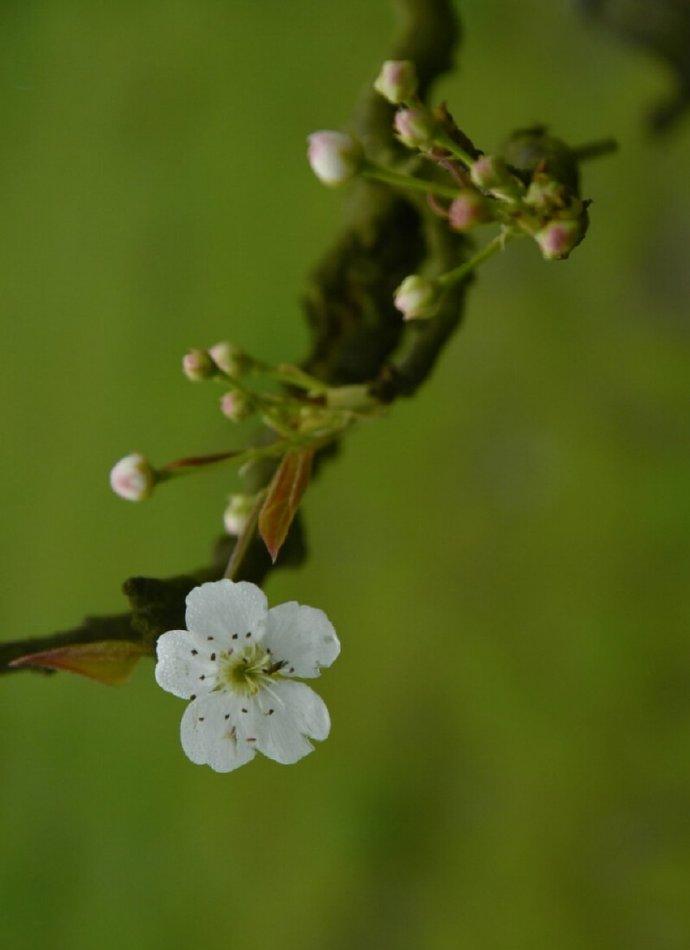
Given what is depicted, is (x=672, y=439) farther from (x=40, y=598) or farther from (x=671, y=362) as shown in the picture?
(x=40, y=598)

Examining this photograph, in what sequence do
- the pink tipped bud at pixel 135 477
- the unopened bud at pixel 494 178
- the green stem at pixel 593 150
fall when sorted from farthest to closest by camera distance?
1. the green stem at pixel 593 150
2. the pink tipped bud at pixel 135 477
3. the unopened bud at pixel 494 178

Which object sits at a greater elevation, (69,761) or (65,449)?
(65,449)

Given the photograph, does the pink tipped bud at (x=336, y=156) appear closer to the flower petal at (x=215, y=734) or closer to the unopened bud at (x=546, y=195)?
the unopened bud at (x=546, y=195)

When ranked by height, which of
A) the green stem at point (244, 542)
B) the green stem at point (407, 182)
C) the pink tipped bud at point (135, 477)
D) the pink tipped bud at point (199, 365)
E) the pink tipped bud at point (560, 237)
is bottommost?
the green stem at point (244, 542)

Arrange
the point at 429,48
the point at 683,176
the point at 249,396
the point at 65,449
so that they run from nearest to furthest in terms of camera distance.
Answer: the point at 249,396 < the point at 429,48 < the point at 683,176 < the point at 65,449

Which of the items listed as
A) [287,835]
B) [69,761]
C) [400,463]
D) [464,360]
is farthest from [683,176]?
[69,761]

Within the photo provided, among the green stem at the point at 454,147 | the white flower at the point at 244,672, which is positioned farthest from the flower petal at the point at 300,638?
the green stem at the point at 454,147

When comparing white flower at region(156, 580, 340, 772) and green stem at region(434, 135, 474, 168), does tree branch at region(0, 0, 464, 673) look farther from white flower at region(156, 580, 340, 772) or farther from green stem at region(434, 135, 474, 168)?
green stem at region(434, 135, 474, 168)

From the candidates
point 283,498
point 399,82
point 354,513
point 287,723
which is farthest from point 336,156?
point 354,513

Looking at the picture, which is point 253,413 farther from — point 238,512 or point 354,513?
point 354,513
